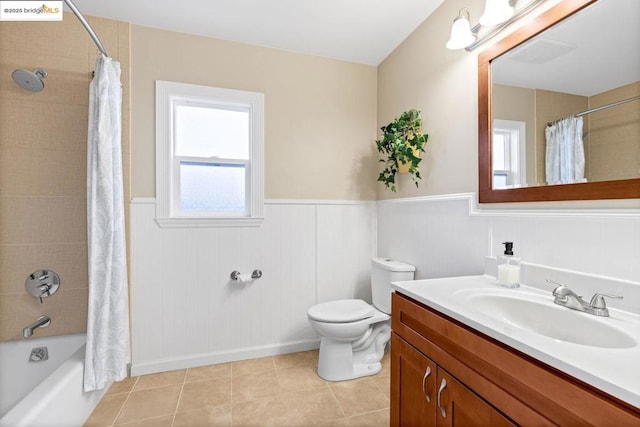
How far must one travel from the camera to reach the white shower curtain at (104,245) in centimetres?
152

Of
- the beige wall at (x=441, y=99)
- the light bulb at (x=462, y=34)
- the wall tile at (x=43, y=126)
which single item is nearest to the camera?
the light bulb at (x=462, y=34)

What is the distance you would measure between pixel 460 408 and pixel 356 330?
3.37ft

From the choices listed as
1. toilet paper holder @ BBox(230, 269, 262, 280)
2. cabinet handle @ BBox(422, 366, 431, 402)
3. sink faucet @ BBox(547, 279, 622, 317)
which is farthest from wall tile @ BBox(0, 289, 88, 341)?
sink faucet @ BBox(547, 279, 622, 317)

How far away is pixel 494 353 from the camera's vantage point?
0.77 meters

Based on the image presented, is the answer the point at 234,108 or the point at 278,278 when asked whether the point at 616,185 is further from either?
the point at 234,108

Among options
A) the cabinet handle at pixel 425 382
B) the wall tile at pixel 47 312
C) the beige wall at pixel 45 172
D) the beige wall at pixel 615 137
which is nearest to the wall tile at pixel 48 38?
the beige wall at pixel 45 172

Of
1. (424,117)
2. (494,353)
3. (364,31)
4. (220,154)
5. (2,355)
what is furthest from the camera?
(220,154)

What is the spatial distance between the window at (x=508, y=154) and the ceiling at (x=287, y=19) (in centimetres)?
98

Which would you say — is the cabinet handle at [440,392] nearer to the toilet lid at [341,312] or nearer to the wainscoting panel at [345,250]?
the toilet lid at [341,312]

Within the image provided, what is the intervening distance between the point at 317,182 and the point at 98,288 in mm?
1565

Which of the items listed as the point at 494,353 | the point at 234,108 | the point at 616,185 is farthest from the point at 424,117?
the point at 494,353

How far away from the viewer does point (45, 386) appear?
4.09ft

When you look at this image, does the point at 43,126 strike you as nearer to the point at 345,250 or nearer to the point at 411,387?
the point at 345,250

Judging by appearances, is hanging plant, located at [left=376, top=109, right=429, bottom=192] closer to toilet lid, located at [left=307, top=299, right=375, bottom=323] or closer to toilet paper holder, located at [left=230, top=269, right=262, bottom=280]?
toilet lid, located at [left=307, top=299, right=375, bottom=323]
